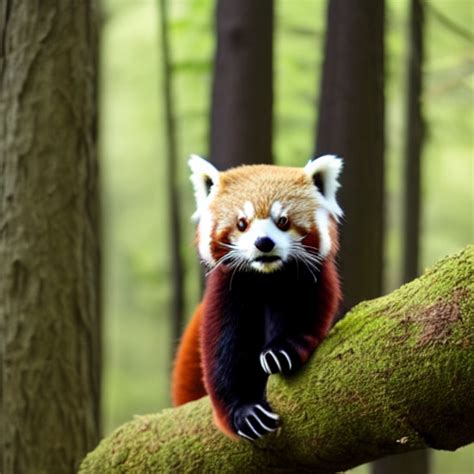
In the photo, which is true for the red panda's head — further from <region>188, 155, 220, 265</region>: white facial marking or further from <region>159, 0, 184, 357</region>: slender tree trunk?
<region>159, 0, 184, 357</region>: slender tree trunk

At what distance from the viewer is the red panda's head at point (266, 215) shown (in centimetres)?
231

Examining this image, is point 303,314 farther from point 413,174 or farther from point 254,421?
point 413,174

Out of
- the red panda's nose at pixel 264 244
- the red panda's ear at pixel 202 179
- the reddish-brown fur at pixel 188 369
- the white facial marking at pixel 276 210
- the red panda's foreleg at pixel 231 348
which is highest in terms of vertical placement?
the red panda's ear at pixel 202 179

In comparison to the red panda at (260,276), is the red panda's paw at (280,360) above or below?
below

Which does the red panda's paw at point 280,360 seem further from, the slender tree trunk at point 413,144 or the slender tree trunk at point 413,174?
the slender tree trunk at point 413,144

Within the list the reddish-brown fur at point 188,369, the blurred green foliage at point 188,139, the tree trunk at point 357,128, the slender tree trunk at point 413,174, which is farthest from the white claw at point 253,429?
A: the blurred green foliage at point 188,139

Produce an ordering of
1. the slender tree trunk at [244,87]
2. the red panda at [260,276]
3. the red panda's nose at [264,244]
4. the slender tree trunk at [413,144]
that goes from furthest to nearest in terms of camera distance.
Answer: the slender tree trunk at [413,144] < the slender tree trunk at [244,87] < the red panda at [260,276] < the red panda's nose at [264,244]

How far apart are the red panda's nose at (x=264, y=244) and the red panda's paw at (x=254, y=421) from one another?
0.51m

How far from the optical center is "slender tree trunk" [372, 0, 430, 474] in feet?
16.1

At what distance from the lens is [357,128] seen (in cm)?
423

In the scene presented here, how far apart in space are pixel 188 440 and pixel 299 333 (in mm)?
611

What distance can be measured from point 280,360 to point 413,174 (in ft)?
12.6

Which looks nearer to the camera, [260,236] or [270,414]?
[260,236]

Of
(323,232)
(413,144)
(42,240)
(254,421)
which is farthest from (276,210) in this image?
(413,144)
